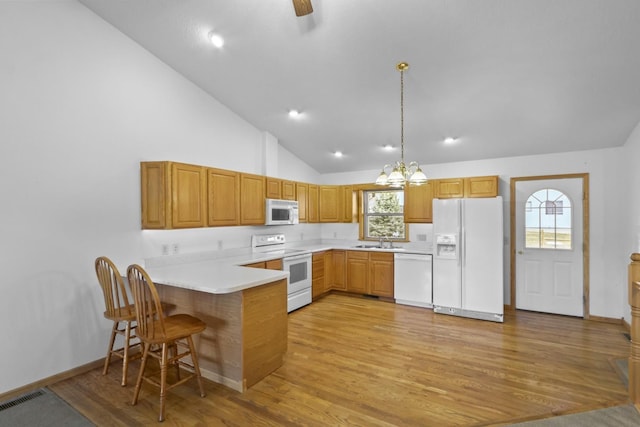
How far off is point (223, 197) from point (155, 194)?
32.3 inches

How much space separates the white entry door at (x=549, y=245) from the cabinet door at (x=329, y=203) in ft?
9.91

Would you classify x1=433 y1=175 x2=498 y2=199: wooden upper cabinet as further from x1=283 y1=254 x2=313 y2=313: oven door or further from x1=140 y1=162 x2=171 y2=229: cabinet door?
x1=140 y1=162 x2=171 y2=229: cabinet door

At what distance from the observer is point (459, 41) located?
2.88 m

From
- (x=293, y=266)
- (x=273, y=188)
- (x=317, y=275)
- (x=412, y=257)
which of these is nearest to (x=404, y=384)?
(x=293, y=266)

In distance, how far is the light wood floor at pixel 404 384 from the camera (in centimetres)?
227

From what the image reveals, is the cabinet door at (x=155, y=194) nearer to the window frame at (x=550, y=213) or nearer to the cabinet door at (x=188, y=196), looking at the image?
the cabinet door at (x=188, y=196)

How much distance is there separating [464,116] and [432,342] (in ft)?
9.22

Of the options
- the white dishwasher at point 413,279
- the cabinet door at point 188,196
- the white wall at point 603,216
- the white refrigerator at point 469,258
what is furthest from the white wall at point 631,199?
the cabinet door at point 188,196

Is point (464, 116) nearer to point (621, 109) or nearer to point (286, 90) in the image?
point (621, 109)

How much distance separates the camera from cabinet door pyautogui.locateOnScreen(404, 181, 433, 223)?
5207 mm

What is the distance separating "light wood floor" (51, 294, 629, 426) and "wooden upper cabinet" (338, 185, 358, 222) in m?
2.49

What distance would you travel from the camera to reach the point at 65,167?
9.44 ft

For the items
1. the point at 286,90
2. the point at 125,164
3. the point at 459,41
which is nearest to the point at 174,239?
the point at 125,164

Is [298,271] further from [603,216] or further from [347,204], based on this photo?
[603,216]
